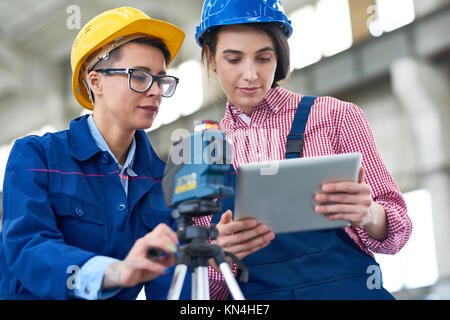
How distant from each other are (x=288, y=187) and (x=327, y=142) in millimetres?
481

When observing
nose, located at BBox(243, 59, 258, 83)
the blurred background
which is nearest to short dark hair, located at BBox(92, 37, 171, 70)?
nose, located at BBox(243, 59, 258, 83)

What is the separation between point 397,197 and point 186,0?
7.56 meters

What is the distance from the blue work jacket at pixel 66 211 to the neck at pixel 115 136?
6 cm

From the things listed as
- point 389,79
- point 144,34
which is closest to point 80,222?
point 144,34

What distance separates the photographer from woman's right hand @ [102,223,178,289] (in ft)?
4.19

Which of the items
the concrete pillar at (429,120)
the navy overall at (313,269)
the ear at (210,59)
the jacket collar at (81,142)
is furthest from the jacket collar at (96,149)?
the concrete pillar at (429,120)

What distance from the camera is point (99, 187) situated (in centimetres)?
183

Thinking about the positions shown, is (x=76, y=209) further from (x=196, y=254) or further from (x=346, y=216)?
(x=346, y=216)

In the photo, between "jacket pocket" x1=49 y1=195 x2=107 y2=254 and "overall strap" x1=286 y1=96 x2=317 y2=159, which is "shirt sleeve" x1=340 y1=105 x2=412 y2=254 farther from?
"jacket pocket" x1=49 y1=195 x2=107 y2=254

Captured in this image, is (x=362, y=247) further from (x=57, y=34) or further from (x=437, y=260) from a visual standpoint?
(x=57, y=34)

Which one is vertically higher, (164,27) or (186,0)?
(186,0)

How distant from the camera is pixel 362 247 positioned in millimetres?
1898
